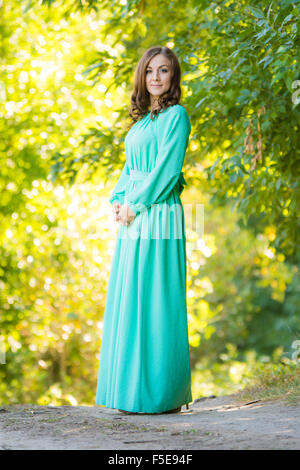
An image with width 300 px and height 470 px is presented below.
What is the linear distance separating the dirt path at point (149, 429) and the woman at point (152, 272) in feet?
0.59

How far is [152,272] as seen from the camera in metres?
3.31

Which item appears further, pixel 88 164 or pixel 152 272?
pixel 88 164

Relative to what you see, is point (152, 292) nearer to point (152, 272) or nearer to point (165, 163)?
point (152, 272)

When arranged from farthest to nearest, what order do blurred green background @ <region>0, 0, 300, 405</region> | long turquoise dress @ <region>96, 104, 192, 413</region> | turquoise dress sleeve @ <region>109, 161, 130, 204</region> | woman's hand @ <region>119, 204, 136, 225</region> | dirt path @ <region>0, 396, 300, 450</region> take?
blurred green background @ <region>0, 0, 300, 405</region>
turquoise dress sleeve @ <region>109, 161, 130, 204</region>
woman's hand @ <region>119, 204, 136, 225</region>
long turquoise dress @ <region>96, 104, 192, 413</region>
dirt path @ <region>0, 396, 300, 450</region>

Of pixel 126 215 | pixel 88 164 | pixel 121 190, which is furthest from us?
pixel 88 164

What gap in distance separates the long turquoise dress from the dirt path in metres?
0.16

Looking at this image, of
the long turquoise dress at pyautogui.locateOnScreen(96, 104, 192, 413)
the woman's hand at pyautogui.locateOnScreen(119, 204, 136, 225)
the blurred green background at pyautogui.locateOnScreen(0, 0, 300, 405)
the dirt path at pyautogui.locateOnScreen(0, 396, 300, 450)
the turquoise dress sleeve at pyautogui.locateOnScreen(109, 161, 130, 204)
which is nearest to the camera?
the dirt path at pyautogui.locateOnScreen(0, 396, 300, 450)

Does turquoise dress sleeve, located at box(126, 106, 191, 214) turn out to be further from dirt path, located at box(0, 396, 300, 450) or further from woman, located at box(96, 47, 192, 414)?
dirt path, located at box(0, 396, 300, 450)

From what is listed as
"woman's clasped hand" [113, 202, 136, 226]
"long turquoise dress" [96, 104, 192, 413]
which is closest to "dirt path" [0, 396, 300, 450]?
"long turquoise dress" [96, 104, 192, 413]

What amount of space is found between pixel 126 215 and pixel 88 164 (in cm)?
180

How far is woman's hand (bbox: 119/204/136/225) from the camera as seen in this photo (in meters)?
3.37

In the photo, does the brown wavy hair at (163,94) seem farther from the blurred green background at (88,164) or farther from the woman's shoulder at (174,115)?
the blurred green background at (88,164)

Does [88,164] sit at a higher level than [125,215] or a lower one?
higher

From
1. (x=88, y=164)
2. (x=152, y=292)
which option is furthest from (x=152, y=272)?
(x=88, y=164)
